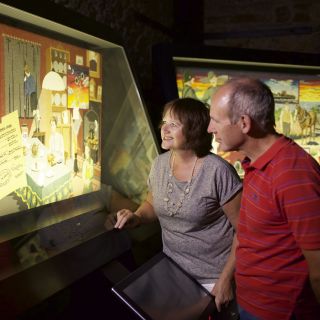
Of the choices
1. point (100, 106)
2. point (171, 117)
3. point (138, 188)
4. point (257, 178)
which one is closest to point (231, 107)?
point (257, 178)

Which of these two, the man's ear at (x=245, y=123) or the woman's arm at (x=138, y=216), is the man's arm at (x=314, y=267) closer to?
the man's ear at (x=245, y=123)

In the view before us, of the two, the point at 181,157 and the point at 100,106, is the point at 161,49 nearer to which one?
the point at 100,106

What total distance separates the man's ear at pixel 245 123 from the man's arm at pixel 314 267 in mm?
→ 353

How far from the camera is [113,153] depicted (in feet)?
5.41

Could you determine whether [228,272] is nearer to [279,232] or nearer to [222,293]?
[222,293]

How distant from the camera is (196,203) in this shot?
54.0 inches

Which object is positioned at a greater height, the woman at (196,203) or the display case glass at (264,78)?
the display case glass at (264,78)

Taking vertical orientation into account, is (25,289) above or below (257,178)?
below

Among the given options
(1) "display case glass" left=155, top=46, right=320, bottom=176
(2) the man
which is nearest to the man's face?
(2) the man

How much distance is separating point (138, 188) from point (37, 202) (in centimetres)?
57

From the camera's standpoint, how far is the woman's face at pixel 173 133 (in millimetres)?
1433

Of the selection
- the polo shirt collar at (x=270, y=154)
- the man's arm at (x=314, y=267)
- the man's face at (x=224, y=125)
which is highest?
the man's face at (x=224, y=125)

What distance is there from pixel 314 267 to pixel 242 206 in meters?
0.28

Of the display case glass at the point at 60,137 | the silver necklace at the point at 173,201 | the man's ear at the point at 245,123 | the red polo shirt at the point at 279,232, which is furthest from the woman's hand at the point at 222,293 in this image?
the man's ear at the point at 245,123
